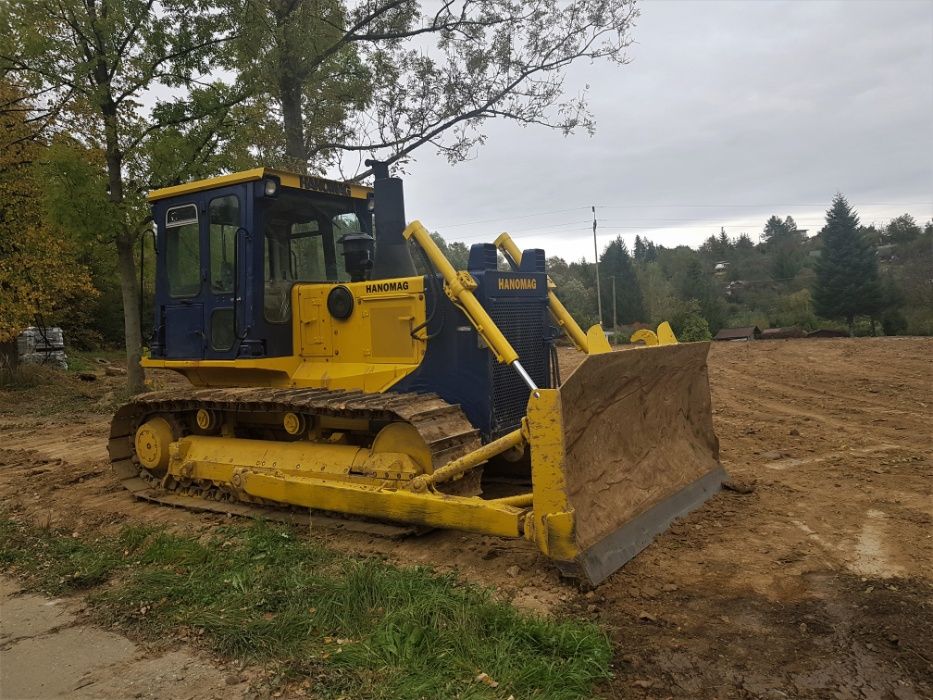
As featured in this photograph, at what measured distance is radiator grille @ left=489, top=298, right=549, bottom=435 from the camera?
5469mm

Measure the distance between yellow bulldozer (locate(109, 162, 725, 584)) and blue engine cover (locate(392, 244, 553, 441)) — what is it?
0.05ft

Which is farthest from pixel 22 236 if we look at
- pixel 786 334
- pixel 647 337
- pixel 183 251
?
pixel 786 334

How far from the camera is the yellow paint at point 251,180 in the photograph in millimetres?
6043

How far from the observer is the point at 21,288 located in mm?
14672

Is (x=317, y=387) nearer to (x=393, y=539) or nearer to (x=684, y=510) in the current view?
(x=393, y=539)

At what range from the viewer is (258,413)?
6.32 meters

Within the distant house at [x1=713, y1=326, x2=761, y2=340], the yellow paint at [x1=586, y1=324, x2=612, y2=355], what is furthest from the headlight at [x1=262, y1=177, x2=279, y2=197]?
the distant house at [x1=713, y1=326, x2=761, y2=340]

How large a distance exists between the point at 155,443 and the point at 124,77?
9118 mm

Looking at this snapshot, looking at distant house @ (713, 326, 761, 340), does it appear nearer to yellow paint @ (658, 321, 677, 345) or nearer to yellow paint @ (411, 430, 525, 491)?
yellow paint @ (658, 321, 677, 345)

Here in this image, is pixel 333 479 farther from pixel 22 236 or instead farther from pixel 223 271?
pixel 22 236

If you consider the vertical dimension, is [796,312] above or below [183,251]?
below

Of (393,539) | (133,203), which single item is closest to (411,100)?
(133,203)

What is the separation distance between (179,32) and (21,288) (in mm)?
6500

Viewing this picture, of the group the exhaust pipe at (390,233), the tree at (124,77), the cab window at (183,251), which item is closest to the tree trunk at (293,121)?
the tree at (124,77)
